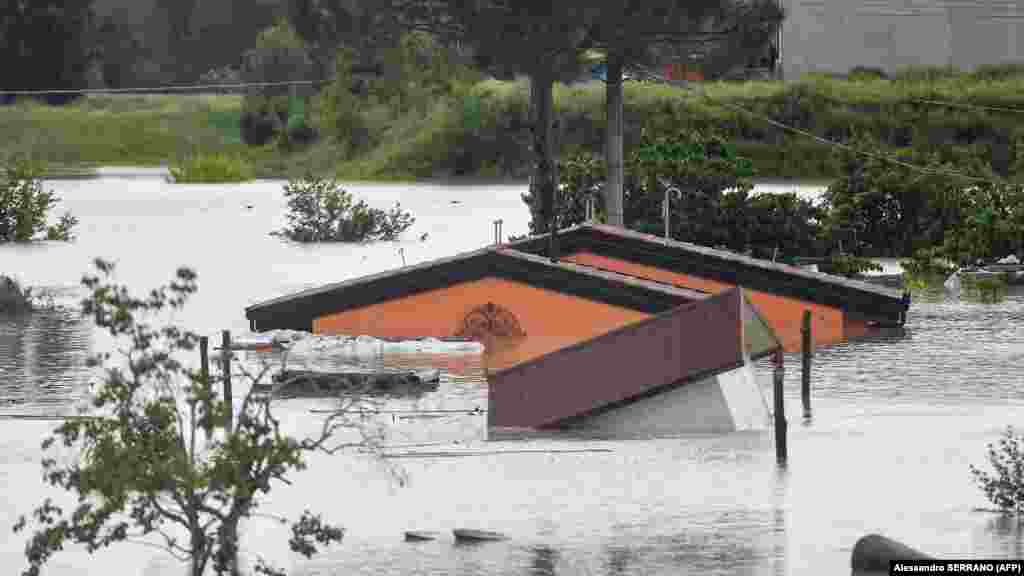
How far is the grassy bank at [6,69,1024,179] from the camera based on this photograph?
85625mm

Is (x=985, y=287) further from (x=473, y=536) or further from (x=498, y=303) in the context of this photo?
(x=473, y=536)

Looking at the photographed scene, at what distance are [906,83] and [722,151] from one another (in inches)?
1654

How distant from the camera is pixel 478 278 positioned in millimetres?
33469

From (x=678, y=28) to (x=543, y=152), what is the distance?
9013 mm

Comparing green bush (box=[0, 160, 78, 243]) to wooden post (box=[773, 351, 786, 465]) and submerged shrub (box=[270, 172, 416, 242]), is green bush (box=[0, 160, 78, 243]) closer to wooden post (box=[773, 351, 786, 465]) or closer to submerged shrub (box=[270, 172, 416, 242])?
submerged shrub (box=[270, 172, 416, 242])

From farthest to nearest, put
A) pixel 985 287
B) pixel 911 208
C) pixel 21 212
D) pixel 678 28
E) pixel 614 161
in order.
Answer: pixel 21 212
pixel 678 28
pixel 911 208
pixel 614 161
pixel 985 287

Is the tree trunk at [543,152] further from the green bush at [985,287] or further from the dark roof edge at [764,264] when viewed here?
the green bush at [985,287]

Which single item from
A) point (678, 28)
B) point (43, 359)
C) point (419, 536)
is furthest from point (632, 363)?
point (678, 28)

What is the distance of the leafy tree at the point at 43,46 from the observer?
381ft

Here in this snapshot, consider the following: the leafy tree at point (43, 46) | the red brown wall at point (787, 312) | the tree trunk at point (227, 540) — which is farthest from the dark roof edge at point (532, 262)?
the leafy tree at point (43, 46)

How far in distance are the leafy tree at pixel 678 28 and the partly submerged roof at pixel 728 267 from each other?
23.3 feet

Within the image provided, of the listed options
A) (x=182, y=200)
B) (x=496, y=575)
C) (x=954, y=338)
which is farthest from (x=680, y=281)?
(x=182, y=200)

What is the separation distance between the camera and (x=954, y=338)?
114 ft

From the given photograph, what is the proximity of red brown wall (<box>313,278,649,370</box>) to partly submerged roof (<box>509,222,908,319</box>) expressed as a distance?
326cm
